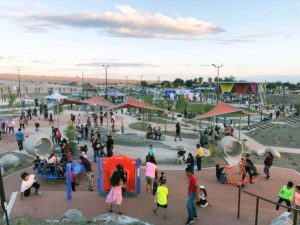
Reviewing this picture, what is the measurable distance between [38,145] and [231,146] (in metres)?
11.2

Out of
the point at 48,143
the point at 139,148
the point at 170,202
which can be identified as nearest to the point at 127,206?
the point at 170,202

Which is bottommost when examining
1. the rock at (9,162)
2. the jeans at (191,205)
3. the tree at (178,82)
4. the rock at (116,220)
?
the rock at (9,162)

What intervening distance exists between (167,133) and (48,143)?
13.2m

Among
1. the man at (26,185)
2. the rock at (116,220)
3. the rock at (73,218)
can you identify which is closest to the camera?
the rock at (116,220)

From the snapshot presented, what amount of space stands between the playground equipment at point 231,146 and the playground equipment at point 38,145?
390 inches

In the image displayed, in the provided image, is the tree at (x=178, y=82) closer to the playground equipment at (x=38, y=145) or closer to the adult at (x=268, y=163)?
the playground equipment at (x=38, y=145)

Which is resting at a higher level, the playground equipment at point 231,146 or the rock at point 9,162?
the playground equipment at point 231,146

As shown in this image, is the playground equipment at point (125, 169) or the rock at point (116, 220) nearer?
the rock at point (116, 220)

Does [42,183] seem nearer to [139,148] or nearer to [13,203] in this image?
[13,203]

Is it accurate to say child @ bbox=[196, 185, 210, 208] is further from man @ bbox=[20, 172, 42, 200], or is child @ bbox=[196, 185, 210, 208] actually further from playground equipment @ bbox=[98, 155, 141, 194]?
man @ bbox=[20, 172, 42, 200]

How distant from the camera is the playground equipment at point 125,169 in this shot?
12555 mm

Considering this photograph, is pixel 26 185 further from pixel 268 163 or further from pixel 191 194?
pixel 268 163

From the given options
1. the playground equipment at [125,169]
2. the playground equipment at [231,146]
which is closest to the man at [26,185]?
the playground equipment at [125,169]

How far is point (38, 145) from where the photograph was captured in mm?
18250
